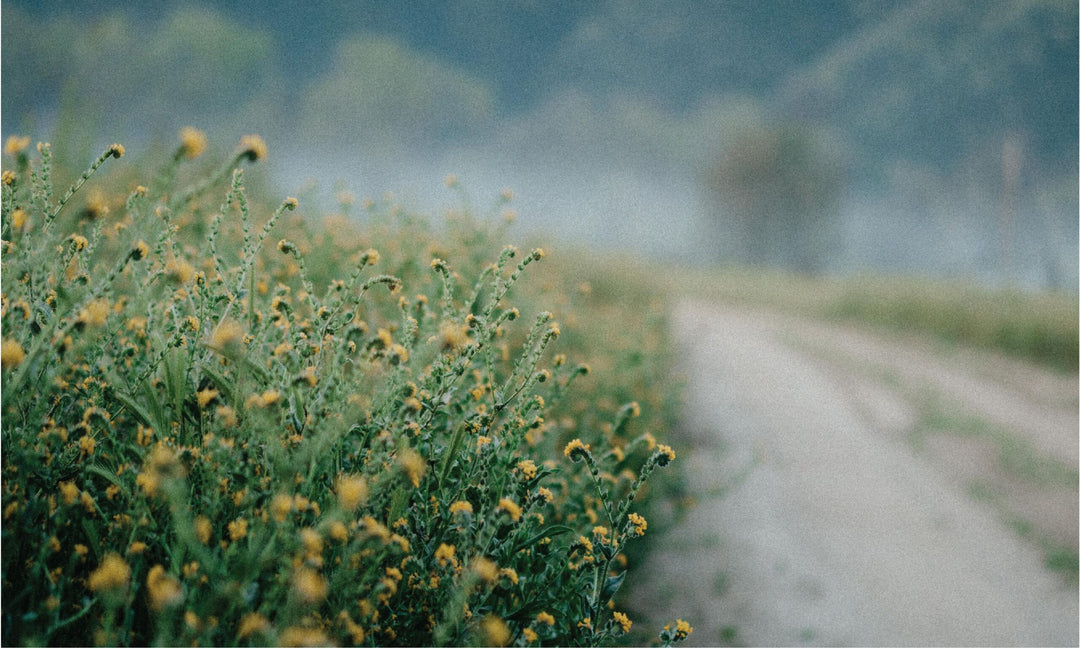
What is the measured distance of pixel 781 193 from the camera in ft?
81.3

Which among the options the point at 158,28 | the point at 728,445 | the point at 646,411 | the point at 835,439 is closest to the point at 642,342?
the point at 646,411

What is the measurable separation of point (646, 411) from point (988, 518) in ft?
7.93

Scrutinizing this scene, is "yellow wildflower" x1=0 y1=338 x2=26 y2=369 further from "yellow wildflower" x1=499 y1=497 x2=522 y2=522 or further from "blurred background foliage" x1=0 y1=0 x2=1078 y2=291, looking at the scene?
"blurred background foliage" x1=0 y1=0 x2=1078 y2=291

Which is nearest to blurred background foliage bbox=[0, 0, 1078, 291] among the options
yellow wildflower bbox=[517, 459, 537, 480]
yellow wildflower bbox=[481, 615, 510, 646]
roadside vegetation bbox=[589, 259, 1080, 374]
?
roadside vegetation bbox=[589, 259, 1080, 374]

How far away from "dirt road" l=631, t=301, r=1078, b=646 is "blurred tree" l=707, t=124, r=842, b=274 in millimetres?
20016

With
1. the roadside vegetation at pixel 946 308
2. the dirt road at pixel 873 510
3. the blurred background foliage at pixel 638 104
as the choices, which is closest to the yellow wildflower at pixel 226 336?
the blurred background foliage at pixel 638 104

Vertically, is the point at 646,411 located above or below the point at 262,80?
below

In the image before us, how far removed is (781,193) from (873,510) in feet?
79.6

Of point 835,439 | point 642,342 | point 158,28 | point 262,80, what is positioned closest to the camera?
point 642,342

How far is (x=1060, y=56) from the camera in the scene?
13.7 feet

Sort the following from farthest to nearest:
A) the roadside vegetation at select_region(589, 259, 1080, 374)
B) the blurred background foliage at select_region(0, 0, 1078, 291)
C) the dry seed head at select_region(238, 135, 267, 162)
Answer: the roadside vegetation at select_region(589, 259, 1080, 374), the blurred background foliage at select_region(0, 0, 1078, 291), the dry seed head at select_region(238, 135, 267, 162)

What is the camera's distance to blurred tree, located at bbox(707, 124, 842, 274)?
2370 cm

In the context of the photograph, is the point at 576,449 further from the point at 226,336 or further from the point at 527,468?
the point at 226,336

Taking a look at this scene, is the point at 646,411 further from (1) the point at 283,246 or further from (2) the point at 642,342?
(1) the point at 283,246
